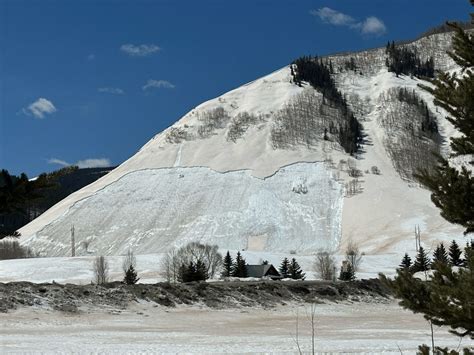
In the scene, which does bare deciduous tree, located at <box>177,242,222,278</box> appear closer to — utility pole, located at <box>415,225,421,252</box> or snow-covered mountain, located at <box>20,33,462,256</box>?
snow-covered mountain, located at <box>20,33,462,256</box>

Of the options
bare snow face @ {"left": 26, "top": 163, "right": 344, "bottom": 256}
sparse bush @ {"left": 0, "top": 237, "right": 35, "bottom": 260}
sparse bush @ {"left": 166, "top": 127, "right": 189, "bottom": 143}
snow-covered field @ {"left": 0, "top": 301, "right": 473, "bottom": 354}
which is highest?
sparse bush @ {"left": 166, "top": 127, "right": 189, "bottom": 143}

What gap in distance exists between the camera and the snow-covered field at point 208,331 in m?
21.0

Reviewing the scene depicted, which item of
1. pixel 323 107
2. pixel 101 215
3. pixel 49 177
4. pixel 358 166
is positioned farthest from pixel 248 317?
pixel 323 107

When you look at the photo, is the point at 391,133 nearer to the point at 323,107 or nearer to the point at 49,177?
the point at 323,107

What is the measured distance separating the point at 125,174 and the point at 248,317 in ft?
427

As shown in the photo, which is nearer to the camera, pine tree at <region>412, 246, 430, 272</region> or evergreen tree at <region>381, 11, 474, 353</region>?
evergreen tree at <region>381, 11, 474, 353</region>

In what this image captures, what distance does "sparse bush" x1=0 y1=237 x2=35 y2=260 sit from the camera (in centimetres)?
11894

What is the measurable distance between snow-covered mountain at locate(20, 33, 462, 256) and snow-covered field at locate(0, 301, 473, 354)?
→ 71087 mm

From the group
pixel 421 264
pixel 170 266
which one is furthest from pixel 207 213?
pixel 421 264

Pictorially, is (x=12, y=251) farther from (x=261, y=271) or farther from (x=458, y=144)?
(x=458, y=144)

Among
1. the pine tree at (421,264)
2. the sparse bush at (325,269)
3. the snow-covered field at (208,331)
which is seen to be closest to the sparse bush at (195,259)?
the sparse bush at (325,269)

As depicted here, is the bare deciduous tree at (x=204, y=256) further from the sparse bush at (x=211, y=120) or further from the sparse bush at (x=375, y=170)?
the sparse bush at (x=211, y=120)

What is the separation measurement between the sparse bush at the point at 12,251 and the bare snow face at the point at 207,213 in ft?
13.6

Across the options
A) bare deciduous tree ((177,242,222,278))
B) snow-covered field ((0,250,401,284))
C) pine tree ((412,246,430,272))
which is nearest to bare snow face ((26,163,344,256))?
snow-covered field ((0,250,401,284))
